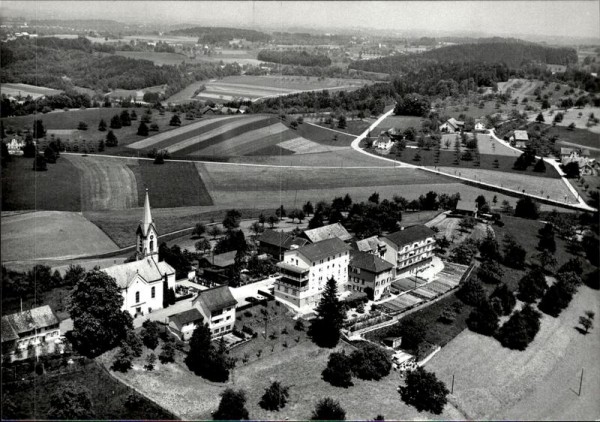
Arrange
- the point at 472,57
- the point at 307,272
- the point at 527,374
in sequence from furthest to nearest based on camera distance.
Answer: the point at 472,57 → the point at 307,272 → the point at 527,374

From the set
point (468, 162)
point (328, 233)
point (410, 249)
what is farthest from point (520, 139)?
point (328, 233)

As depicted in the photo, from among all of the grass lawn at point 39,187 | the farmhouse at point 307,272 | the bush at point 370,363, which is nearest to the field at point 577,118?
the farmhouse at point 307,272

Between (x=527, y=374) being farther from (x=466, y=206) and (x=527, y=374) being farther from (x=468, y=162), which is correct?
(x=468, y=162)

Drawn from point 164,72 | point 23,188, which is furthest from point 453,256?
point 164,72

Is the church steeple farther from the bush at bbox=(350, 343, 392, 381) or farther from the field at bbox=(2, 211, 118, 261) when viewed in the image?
the bush at bbox=(350, 343, 392, 381)

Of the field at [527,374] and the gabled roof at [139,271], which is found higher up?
the gabled roof at [139,271]

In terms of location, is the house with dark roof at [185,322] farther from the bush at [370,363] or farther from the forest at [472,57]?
the forest at [472,57]
